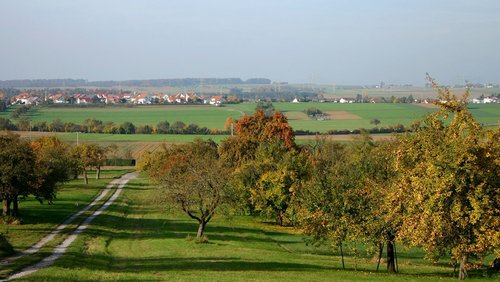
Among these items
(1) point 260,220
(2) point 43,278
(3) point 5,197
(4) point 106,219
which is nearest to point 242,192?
(1) point 260,220

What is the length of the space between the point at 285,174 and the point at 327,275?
Answer: 32.3 metres

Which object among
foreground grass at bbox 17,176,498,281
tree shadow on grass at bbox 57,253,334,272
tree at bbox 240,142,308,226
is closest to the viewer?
foreground grass at bbox 17,176,498,281

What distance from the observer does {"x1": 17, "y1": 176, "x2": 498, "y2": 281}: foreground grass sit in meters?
29.3

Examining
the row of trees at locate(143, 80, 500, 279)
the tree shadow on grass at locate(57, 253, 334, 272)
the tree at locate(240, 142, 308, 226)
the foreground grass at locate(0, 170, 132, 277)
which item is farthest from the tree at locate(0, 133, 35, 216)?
the tree at locate(240, 142, 308, 226)

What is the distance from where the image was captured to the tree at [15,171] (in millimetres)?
48969

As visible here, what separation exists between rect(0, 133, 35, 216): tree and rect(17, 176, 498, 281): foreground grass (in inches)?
281

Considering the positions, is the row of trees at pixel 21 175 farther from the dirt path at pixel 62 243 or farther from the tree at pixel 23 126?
the tree at pixel 23 126

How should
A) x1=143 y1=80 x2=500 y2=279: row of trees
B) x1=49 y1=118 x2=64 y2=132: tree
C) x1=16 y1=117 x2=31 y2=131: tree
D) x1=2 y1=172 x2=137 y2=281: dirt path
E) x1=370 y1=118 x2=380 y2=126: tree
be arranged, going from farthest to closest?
x1=370 y1=118 x2=380 y2=126: tree, x1=49 y1=118 x2=64 y2=132: tree, x1=16 y1=117 x2=31 y2=131: tree, x1=2 y1=172 x2=137 y2=281: dirt path, x1=143 y1=80 x2=500 y2=279: row of trees

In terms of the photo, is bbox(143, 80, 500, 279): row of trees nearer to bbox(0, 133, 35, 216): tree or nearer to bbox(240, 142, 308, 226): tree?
bbox(0, 133, 35, 216): tree

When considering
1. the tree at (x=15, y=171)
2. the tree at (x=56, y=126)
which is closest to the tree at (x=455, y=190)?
the tree at (x=15, y=171)

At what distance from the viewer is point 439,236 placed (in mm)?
26359

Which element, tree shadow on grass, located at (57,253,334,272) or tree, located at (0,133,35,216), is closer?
tree shadow on grass, located at (57,253,334,272)

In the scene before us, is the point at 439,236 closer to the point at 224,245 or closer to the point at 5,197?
the point at 224,245

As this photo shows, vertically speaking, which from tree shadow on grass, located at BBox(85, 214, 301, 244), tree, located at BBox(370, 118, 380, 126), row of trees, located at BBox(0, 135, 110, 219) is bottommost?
tree shadow on grass, located at BBox(85, 214, 301, 244)
